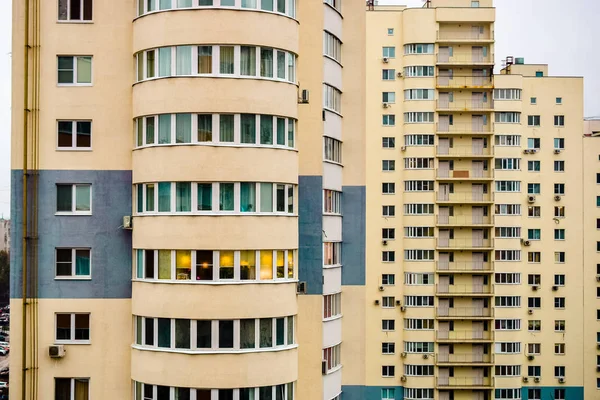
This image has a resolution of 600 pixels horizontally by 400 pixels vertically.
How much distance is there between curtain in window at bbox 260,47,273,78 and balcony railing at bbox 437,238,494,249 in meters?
40.4

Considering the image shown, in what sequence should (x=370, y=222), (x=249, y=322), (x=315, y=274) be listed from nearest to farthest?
1. (x=249, y=322)
2. (x=315, y=274)
3. (x=370, y=222)

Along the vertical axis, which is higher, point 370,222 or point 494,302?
point 370,222

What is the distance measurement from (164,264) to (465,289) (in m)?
42.9

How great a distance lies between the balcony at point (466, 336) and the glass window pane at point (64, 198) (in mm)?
42703

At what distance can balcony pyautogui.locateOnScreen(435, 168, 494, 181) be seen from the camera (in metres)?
56.7

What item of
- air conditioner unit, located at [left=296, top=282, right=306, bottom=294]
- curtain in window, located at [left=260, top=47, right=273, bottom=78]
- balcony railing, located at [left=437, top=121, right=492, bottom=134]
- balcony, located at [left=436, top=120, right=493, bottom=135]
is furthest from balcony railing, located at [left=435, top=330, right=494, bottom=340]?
curtain in window, located at [left=260, top=47, right=273, bottom=78]

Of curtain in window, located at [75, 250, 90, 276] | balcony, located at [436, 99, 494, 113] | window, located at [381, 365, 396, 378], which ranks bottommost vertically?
window, located at [381, 365, 396, 378]

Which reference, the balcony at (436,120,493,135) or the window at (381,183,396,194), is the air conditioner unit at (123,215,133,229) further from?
the balcony at (436,120,493,135)

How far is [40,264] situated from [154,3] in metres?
8.85

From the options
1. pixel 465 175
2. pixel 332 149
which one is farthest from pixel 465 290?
pixel 332 149

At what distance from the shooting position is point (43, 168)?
19.9 meters

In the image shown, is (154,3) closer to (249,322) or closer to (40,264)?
(40,264)

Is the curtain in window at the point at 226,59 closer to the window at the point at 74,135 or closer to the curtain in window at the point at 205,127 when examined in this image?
the curtain in window at the point at 205,127

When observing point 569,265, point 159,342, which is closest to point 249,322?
point 159,342
